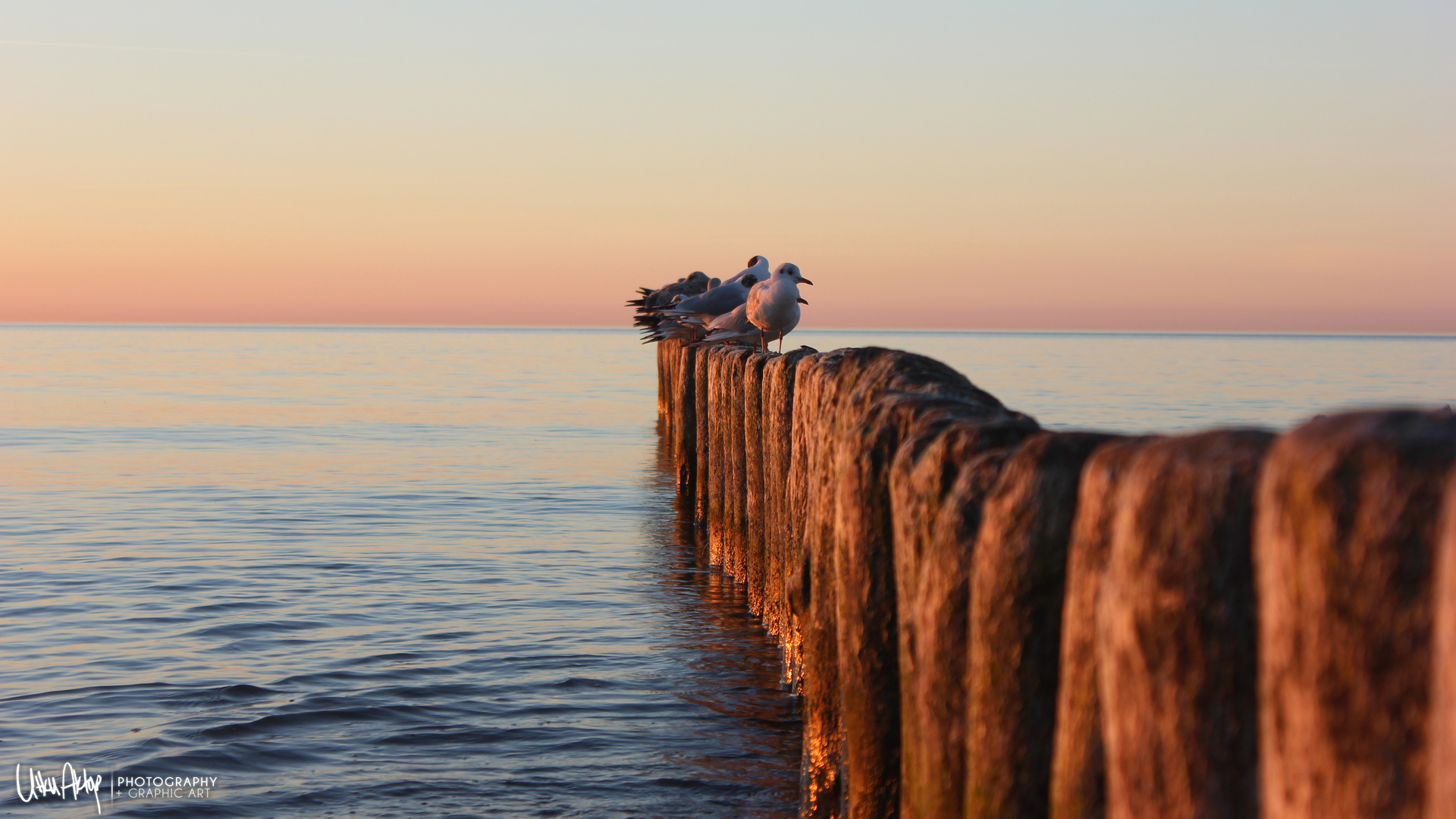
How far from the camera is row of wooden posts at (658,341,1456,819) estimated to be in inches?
59.7

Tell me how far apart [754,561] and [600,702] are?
2.08 meters

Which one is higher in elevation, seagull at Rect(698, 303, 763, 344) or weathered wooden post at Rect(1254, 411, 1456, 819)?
seagull at Rect(698, 303, 763, 344)

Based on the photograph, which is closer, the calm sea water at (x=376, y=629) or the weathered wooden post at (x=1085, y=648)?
the weathered wooden post at (x=1085, y=648)

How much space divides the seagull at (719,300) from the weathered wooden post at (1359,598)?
44.8ft

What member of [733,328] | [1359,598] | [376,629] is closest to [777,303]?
[733,328]

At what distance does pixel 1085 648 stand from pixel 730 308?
13824mm

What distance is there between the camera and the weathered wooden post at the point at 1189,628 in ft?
5.81

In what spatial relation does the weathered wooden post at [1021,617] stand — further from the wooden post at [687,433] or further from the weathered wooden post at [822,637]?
the wooden post at [687,433]

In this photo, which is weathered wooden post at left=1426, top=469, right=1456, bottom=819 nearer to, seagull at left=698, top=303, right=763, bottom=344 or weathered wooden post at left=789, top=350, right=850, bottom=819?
weathered wooden post at left=789, top=350, right=850, bottom=819

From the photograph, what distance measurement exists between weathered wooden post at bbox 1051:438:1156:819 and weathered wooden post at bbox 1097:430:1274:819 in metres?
0.14

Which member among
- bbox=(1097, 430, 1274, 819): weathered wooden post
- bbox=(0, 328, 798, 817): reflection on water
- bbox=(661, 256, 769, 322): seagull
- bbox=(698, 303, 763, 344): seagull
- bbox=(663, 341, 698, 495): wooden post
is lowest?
bbox=(0, 328, 798, 817): reflection on water

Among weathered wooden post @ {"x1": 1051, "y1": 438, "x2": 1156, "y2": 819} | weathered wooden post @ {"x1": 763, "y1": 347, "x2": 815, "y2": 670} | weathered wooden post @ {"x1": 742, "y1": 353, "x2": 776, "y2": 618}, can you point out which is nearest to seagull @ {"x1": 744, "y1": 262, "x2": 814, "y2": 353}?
weathered wooden post @ {"x1": 742, "y1": 353, "x2": 776, "y2": 618}

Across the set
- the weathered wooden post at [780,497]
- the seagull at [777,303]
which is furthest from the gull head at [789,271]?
the weathered wooden post at [780,497]
